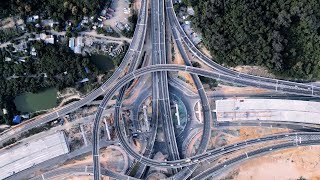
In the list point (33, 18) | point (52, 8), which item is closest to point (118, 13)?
point (52, 8)

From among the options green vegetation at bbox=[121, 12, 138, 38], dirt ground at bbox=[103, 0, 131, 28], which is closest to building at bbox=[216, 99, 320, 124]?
green vegetation at bbox=[121, 12, 138, 38]

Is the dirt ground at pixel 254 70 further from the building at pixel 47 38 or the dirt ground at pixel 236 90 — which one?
the building at pixel 47 38

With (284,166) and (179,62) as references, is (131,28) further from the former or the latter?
(284,166)

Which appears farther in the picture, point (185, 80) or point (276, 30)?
point (185, 80)

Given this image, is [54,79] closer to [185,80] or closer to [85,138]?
[85,138]

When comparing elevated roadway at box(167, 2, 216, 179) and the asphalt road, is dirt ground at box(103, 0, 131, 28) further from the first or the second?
elevated roadway at box(167, 2, 216, 179)

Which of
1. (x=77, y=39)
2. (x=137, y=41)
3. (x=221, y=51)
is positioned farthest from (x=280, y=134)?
(x=77, y=39)
